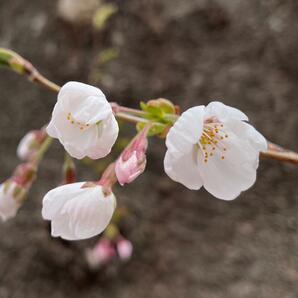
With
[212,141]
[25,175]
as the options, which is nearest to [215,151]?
[212,141]

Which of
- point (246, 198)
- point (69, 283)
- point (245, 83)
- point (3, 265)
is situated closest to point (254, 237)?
point (246, 198)

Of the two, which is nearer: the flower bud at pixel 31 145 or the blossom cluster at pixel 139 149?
the blossom cluster at pixel 139 149

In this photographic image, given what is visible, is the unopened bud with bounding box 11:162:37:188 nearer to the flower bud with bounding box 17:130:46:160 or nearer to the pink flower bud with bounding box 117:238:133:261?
the flower bud with bounding box 17:130:46:160

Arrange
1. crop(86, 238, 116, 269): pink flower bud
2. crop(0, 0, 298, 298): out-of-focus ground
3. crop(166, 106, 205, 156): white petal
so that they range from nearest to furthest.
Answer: crop(166, 106, 205, 156): white petal → crop(0, 0, 298, 298): out-of-focus ground → crop(86, 238, 116, 269): pink flower bud

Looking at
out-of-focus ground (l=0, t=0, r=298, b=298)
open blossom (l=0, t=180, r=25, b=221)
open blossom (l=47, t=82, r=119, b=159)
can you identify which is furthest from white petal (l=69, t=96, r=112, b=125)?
out-of-focus ground (l=0, t=0, r=298, b=298)

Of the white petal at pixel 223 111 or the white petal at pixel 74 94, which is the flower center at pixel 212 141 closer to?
the white petal at pixel 223 111

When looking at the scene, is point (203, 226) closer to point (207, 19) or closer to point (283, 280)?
point (283, 280)

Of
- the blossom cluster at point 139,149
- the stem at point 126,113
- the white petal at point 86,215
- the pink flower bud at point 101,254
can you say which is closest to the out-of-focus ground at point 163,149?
the pink flower bud at point 101,254
